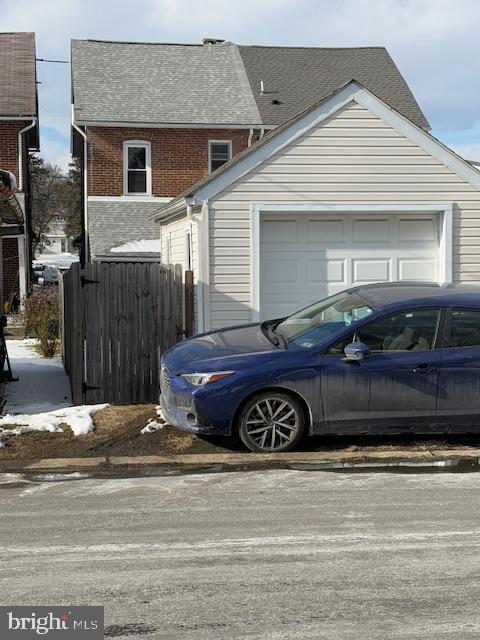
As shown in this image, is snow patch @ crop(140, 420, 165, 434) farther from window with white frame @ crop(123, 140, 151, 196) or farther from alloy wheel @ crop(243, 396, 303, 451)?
window with white frame @ crop(123, 140, 151, 196)

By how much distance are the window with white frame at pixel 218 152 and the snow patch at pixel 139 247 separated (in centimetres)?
323

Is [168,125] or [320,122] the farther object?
[168,125]

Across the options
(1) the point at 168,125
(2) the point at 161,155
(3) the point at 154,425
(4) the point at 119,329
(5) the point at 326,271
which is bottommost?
(3) the point at 154,425


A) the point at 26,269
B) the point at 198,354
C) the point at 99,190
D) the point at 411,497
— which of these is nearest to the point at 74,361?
the point at 198,354

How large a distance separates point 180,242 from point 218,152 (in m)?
11.4

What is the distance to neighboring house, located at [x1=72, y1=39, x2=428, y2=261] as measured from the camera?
A: 956 inches

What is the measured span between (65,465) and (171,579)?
10.9ft

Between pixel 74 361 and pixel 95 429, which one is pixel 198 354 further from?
pixel 74 361

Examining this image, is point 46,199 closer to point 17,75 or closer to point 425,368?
point 17,75

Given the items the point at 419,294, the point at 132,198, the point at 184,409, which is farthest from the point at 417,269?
the point at 132,198

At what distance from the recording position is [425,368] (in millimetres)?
8656

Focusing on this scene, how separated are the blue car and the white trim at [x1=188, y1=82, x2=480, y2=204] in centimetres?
359

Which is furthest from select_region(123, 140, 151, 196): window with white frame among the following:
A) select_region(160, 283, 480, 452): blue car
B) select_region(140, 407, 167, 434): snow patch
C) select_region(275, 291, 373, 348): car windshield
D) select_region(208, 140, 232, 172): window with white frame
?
select_region(160, 283, 480, 452): blue car

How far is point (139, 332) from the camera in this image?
11430mm
